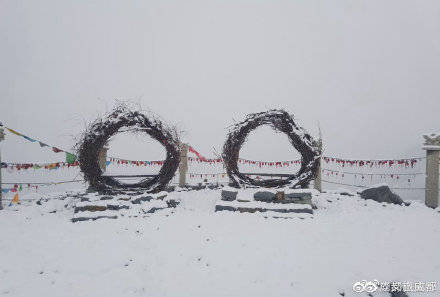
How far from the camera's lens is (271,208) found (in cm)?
606

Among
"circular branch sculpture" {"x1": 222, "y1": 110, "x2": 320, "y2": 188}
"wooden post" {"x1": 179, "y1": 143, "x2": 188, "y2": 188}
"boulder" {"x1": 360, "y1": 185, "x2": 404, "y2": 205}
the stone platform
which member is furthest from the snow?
"wooden post" {"x1": 179, "y1": 143, "x2": 188, "y2": 188}

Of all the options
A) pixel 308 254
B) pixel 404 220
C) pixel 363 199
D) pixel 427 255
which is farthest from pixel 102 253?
pixel 363 199

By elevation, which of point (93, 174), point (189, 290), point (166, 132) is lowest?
point (189, 290)

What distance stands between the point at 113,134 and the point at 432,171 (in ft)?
32.7

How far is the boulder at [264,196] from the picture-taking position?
640 centimetres

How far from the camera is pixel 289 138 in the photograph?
7.36m

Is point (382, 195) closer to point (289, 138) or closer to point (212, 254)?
point (289, 138)

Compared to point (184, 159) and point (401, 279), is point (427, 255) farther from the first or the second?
point (184, 159)

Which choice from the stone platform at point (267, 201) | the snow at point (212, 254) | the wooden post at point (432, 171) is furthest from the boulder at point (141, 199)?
the wooden post at point (432, 171)

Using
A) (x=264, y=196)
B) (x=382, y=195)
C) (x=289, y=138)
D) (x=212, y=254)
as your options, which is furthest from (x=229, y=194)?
(x=382, y=195)

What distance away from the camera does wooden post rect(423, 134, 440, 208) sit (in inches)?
324

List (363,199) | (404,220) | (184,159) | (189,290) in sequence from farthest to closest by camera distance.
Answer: (184,159) < (363,199) < (404,220) < (189,290)

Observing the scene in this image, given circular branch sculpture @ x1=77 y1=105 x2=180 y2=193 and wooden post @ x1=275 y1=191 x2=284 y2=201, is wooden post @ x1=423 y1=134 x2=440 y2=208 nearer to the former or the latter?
wooden post @ x1=275 y1=191 x2=284 y2=201

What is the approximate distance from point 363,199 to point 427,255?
4.86 m
